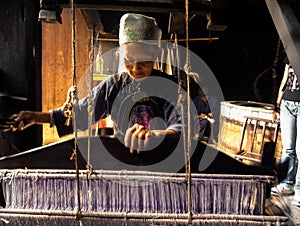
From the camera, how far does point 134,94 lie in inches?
83.4

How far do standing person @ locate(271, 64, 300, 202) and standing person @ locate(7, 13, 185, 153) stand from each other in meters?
1.92

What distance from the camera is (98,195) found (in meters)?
1.22

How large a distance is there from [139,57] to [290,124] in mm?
2458

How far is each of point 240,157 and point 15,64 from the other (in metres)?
4.07

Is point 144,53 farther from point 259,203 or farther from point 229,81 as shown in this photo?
point 229,81

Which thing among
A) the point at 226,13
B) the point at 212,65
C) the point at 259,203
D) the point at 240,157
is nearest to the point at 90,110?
the point at 259,203

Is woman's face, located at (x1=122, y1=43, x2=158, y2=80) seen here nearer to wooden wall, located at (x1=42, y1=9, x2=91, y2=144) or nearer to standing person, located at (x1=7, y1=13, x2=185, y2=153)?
standing person, located at (x1=7, y1=13, x2=185, y2=153)

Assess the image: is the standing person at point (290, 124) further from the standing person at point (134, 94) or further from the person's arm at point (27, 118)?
the person's arm at point (27, 118)

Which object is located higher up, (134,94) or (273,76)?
(273,76)

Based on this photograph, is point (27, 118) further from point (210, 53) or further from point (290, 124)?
point (210, 53)

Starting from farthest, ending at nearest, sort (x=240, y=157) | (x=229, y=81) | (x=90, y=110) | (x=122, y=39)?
(x=229, y=81), (x=240, y=157), (x=122, y=39), (x=90, y=110)

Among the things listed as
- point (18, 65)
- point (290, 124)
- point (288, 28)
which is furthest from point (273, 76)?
point (288, 28)

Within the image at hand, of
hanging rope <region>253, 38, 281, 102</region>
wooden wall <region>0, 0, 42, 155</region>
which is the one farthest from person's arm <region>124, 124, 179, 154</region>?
hanging rope <region>253, 38, 281, 102</region>

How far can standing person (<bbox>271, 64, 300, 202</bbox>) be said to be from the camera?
3.52m
